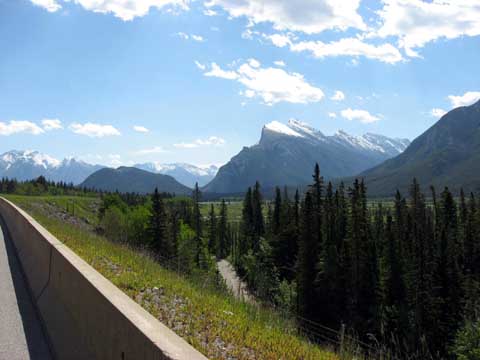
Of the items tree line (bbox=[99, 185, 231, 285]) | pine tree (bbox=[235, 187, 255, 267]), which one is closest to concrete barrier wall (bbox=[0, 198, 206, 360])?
tree line (bbox=[99, 185, 231, 285])

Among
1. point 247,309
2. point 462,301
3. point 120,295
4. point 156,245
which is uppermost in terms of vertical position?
point 120,295

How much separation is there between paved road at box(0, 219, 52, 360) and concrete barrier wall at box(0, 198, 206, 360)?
8.2 inches

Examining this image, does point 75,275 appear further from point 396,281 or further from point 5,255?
point 396,281

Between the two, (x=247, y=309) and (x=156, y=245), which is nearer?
(x=247, y=309)

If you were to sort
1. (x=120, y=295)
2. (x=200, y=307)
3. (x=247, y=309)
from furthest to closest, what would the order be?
(x=247, y=309) → (x=200, y=307) → (x=120, y=295)

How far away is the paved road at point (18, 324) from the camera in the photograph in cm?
721

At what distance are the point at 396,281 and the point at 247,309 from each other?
55.0 m

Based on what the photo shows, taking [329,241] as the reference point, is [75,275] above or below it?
above

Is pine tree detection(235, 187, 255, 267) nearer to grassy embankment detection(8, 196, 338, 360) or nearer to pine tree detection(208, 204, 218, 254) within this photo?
pine tree detection(208, 204, 218, 254)

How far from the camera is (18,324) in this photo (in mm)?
8773

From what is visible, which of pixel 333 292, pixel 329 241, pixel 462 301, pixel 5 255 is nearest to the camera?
pixel 5 255

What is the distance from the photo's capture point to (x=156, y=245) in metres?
72.2

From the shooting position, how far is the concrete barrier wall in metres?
4.38

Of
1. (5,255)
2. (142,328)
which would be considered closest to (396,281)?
(5,255)
